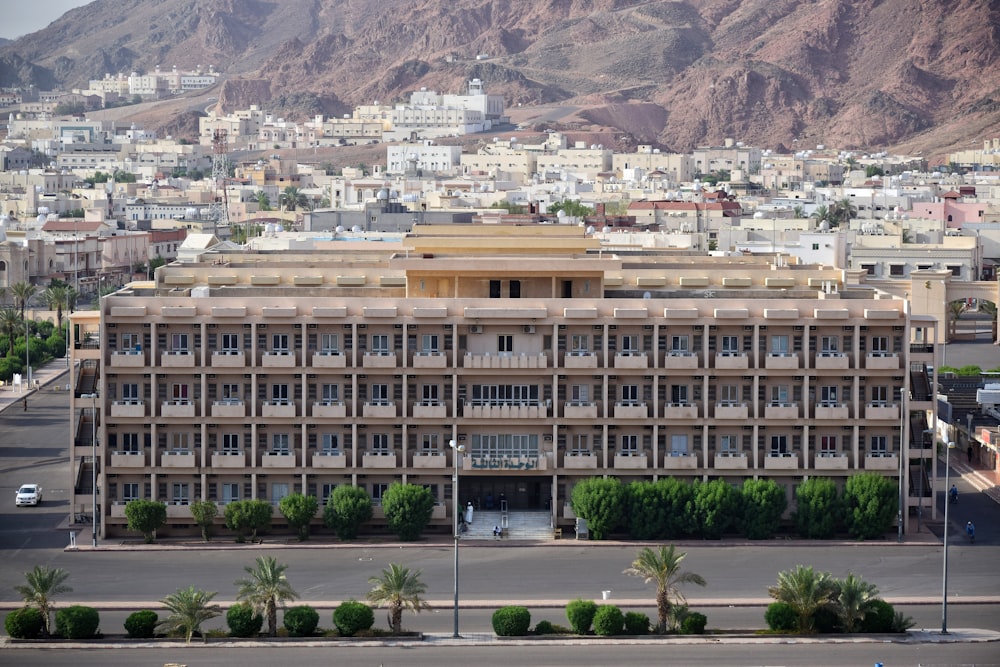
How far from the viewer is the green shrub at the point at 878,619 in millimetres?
48688

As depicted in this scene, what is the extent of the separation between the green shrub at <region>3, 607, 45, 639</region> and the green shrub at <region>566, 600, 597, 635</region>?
38.5ft

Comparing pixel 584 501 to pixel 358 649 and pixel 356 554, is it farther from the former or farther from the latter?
pixel 358 649

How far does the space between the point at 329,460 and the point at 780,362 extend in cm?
1250

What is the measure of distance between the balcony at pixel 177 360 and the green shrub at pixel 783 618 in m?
18.5

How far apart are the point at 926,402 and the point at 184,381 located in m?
20.4

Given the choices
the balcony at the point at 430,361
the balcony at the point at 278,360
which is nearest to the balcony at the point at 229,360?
the balcony at the point at 278,360

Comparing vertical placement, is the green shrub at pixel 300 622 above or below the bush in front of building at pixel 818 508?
below

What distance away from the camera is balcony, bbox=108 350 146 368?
59.2 meters

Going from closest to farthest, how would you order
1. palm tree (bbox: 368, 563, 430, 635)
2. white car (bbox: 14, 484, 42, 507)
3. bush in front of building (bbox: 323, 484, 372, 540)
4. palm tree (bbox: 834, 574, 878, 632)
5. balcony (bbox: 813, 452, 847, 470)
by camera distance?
palm tree (bbox: 834, 574, 878, 632) → palm tree (bbox: 368, 563, 430, 635) → bush in front of building (bbox: 323, 484, 372, 540) → balcony (bbox: 813, 452, 847, 470) → white car (bbox: 14, 484, 42, 507)

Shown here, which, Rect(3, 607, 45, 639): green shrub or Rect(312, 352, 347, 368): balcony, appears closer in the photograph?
Rect(3, 607, 45, 639): green shrub

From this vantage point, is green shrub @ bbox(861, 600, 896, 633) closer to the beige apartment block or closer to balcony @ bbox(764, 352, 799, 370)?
the beige apartment block

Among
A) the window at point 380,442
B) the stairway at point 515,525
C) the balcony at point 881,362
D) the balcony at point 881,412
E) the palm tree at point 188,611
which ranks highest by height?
the balcony at point 881,362

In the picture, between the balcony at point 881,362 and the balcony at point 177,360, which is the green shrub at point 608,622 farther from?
the balcony at point 177,360

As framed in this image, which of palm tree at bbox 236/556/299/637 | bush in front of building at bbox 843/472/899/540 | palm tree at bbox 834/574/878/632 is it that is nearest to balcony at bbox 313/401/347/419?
palm tree at bbox 236/556/299/637
